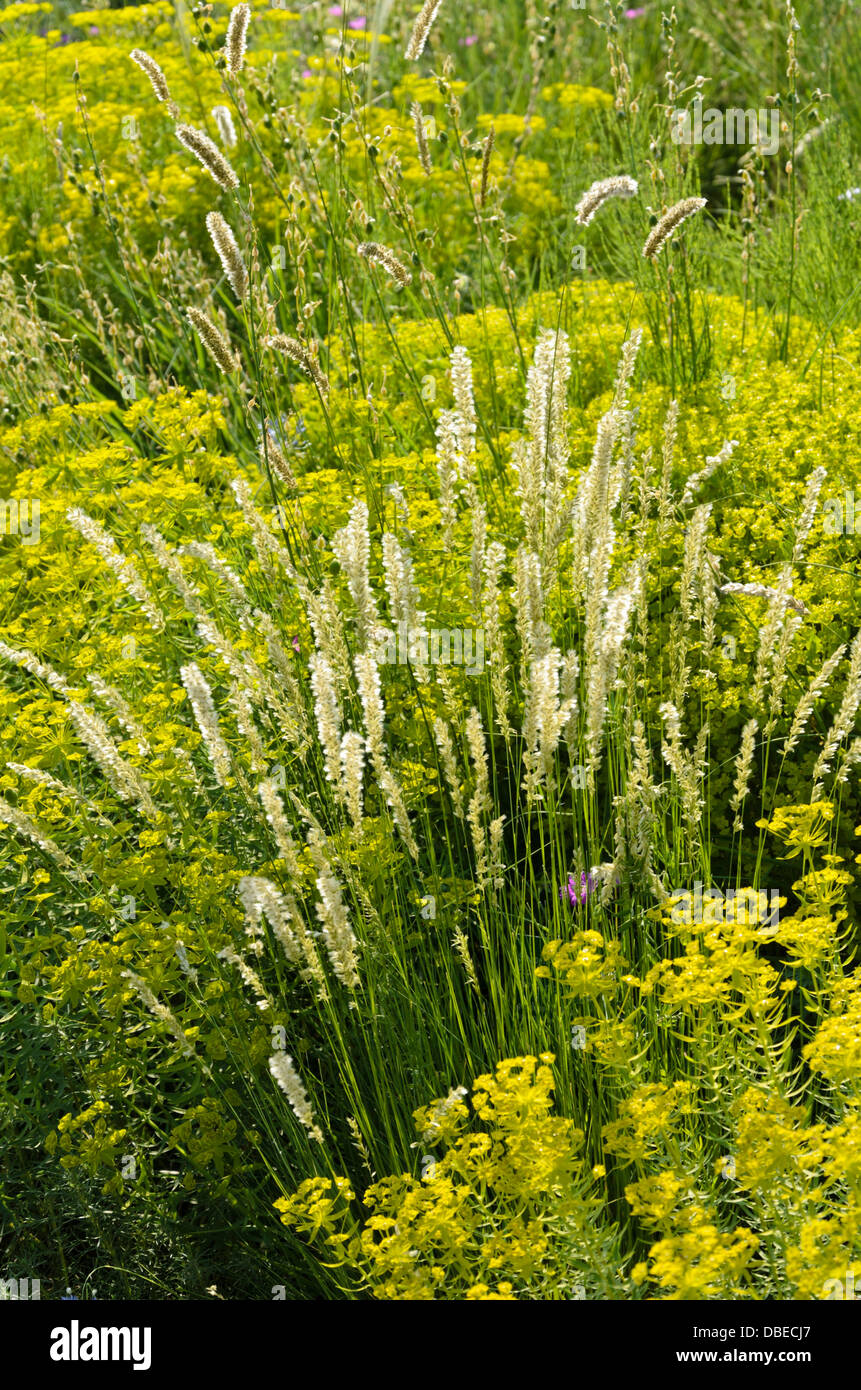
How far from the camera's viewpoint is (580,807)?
2.59 metres

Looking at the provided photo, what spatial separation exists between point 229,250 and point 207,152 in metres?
0.18

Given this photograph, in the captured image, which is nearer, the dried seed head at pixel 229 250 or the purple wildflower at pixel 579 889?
the purple wildflower at pixel 579 889

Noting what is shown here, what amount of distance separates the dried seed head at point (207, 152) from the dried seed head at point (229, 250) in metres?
0.07

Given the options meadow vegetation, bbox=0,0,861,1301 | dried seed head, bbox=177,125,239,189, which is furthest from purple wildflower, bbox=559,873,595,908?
dried seed head, bbox=177,125,239,189

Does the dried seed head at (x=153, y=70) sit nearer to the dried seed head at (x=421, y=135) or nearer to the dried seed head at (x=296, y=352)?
the dried seed head at (x=421, y=135)

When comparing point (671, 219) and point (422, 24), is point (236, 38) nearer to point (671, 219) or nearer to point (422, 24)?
point (422, 24)

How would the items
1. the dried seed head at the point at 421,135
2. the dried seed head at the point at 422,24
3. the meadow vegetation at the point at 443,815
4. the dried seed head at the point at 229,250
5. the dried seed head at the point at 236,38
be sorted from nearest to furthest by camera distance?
the meadow vegetation at the point at 443,815
the dried seed head at the point at 229,250
the dried seed head at the point at 236,38
the dried seed head at the point at 422,24
the dried seed head at the point at 421,135

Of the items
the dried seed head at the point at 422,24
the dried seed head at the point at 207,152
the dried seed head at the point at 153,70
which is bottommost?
the dried seed head at the point at 207,152

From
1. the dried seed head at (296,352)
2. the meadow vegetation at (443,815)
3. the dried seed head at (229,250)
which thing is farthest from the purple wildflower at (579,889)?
the dried seed head at (229,250)

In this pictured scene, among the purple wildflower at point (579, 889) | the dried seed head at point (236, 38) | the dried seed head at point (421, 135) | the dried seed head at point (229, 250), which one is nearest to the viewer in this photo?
the purple wildflower at point (579, 889)

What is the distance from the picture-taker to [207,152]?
241 centimetres

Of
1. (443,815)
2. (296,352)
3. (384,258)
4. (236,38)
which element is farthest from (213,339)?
(443,815)

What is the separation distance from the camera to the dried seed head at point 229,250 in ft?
7.94
